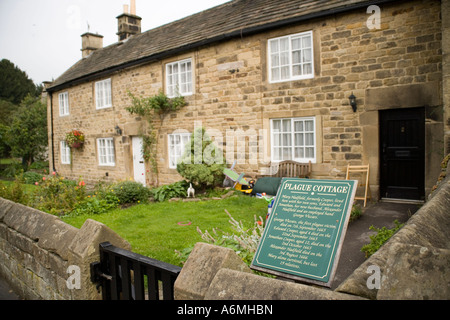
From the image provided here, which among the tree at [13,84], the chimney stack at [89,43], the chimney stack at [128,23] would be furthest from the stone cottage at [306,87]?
the tree at [13,84]

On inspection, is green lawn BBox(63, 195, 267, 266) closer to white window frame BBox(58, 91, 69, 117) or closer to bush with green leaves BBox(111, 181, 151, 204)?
bush with green leaves BBox(111, 181, 151, 204)

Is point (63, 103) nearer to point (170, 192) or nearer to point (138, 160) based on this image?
point (138, 160)

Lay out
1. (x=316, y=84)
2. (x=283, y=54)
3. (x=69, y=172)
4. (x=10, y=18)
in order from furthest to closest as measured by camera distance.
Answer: (x=69, y=172)
(x=10, y=18)
(x=283, y=54)
(x=316, y=84)

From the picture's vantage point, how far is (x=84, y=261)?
3326 millimetres

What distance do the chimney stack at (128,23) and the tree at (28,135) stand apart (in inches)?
387

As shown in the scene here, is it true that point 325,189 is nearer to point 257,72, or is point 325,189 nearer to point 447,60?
point 447,60

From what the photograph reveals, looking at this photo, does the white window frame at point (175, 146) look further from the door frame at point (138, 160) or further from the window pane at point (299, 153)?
the window pane at point (299, 153)

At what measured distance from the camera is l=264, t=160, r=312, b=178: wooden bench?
31.9 ft

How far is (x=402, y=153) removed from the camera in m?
8.79

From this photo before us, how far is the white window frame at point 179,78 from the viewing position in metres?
12.8

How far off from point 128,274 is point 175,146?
34.3ft

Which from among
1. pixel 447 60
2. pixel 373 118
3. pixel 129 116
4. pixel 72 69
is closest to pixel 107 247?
pixel 447 60

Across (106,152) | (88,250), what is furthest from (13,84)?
(88,250)
